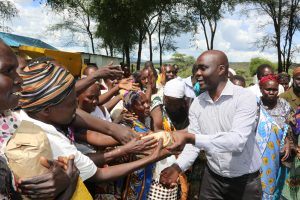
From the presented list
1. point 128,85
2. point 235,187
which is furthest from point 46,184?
point 128,85

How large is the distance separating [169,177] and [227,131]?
0.66 meters

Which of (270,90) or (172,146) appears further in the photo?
(270,90)

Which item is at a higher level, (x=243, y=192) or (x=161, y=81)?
(x=161, y=81)

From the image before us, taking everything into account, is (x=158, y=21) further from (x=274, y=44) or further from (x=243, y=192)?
(x=243, y=192)

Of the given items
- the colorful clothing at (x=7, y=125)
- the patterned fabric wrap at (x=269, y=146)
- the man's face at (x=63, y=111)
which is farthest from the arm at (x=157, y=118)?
the colorful clothing at (x=7, y=125)

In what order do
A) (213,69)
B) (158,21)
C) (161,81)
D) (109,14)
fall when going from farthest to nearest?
1. (158,21)
2. (109,14)
3. (161,81)
4. (213,69)

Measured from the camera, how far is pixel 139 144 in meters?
2.51

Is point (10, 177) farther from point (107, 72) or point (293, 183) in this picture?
point (293, 183)

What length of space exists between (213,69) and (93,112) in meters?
1.24

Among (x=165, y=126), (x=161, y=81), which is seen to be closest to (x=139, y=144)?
(x=165, y=126)

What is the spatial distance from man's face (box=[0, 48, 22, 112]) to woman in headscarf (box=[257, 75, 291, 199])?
11.4 ft

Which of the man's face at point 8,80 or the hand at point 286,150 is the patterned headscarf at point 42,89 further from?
the hand at point 286,150

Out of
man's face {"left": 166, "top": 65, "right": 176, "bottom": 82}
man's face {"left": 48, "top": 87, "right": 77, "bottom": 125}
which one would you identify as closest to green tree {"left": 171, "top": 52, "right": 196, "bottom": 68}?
man's face {"left": 166, "top": 65, "right": 176, "bottom": 82}

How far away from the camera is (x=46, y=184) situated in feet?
4.83
